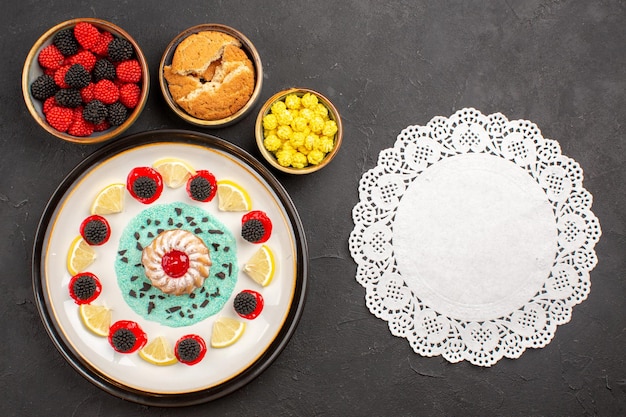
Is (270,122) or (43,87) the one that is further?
(270,122)

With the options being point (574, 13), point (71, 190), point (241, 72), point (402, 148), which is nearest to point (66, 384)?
point (71, 190)

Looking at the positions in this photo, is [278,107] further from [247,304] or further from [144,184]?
[247,304]

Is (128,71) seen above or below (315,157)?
above

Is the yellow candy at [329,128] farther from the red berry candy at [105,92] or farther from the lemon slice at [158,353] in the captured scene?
the lemon slice at [158,353]

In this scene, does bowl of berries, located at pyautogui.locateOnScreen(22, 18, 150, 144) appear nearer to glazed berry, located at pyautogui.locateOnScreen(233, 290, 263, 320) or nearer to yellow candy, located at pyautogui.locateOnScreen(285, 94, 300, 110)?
yellow candy, located at pyautogui.locateOnScreen(285, 94, 300, 110)

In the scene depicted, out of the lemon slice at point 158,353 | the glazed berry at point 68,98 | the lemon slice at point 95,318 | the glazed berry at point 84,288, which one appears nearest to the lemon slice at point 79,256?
the glazed berry at point 84,288

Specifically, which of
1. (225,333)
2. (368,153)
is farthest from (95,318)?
(368,153)

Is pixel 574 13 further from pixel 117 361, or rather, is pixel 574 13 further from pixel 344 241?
pixel 117 361
